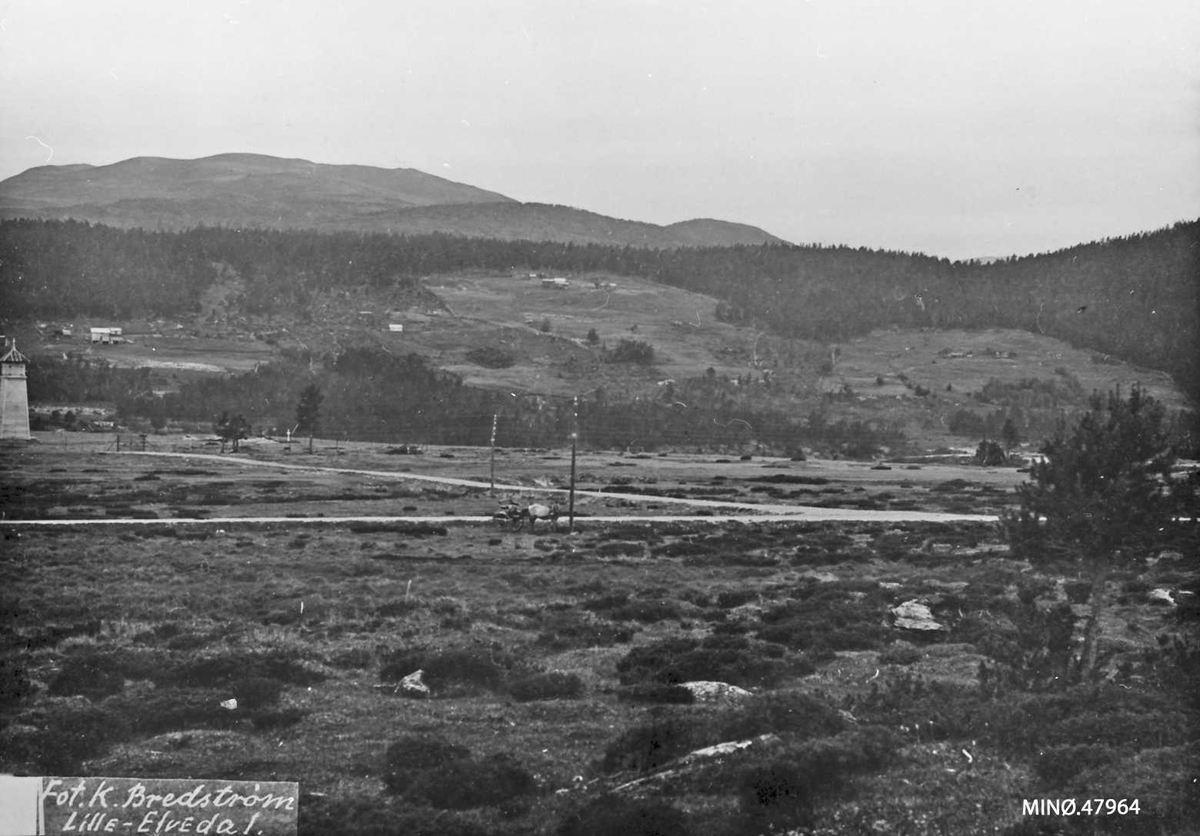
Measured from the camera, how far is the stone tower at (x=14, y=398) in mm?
23641

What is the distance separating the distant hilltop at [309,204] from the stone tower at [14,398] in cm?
417

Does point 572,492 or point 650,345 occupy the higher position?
point 650,345

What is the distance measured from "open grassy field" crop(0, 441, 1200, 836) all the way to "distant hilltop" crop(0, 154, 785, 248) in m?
8.58

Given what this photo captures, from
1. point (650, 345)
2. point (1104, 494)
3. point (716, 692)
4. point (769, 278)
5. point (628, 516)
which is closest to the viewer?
point (1104, 494)

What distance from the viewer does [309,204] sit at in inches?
4670

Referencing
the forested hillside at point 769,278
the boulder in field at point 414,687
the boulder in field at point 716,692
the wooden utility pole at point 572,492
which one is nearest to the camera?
the boulder in field at point 716,692

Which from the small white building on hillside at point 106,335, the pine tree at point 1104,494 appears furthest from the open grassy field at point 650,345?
the pine tree at point 1104,494

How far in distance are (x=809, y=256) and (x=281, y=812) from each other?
32864mm

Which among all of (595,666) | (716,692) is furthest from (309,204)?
(716,692)

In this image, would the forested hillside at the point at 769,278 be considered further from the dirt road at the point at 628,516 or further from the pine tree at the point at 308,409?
the pine tree at the point at 308,409

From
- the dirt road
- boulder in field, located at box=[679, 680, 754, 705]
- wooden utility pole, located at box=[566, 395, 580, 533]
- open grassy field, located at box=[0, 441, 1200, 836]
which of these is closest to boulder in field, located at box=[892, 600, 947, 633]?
open grassy field, located at box=[0, 441, 1200, 836]
